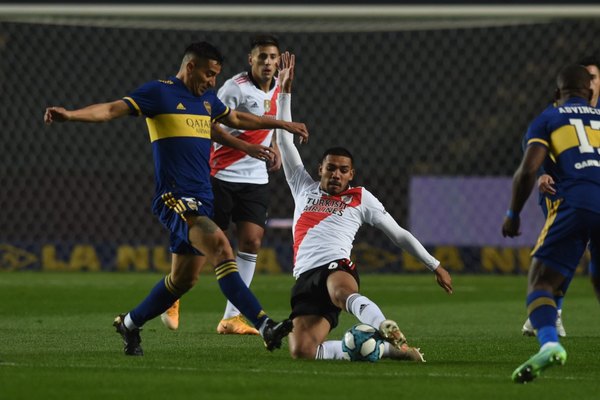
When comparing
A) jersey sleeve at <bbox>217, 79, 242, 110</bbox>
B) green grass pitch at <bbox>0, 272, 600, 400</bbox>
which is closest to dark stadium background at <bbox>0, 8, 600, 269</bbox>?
green grass pitch at <bbox>0, 272, 600, 400</bbox>

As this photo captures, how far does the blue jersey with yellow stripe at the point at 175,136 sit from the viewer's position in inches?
306

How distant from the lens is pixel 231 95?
33.2ft

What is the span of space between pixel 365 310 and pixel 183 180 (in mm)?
1388

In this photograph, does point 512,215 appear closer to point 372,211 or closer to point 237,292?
point 237,292

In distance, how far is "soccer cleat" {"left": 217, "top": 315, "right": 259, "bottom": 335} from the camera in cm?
952

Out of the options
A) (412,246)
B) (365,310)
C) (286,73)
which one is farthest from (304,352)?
(286,73)

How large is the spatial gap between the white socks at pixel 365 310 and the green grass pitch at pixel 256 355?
0.90 ft

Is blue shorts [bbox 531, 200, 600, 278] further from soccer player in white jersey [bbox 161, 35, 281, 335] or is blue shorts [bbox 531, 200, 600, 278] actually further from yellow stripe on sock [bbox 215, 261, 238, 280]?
soccer player in white jersey [bbox 161, 35, 281, 335]

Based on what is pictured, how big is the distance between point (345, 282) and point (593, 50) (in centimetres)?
1155

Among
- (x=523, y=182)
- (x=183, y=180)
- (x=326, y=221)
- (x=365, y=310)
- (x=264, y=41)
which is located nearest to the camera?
(x=523, y=182)

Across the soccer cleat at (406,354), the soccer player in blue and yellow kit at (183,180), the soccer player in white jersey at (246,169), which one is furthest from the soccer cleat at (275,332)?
the soccer player in white jersey at (246,169)

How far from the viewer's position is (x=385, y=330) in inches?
273

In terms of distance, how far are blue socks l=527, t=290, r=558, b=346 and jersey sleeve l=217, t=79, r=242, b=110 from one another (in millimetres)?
4188

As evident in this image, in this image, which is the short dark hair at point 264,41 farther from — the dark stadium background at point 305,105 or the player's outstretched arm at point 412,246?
the dark stadium background at point 305,105
